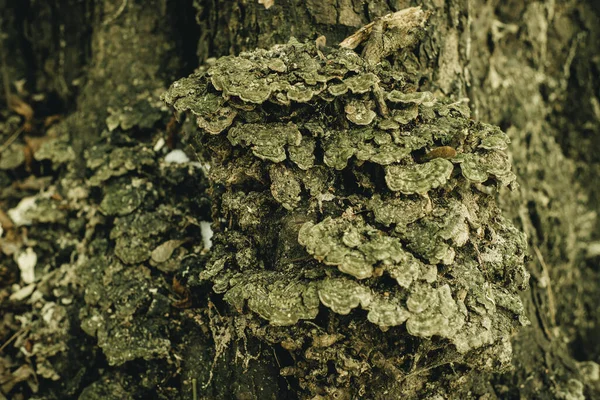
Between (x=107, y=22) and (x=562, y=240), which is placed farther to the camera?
(x=562, y=240)

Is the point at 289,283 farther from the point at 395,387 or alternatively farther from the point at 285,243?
the point at 395,387

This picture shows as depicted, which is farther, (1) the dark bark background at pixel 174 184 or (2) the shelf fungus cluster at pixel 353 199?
(1) the dark bark background at pixel 174 184

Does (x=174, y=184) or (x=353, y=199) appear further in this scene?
(x=174, y=184)

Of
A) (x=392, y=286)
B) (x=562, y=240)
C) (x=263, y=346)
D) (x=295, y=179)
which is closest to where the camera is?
(x=392, y=286)

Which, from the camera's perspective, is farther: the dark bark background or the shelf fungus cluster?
the dark bark background

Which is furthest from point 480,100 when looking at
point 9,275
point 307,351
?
point 9,275
